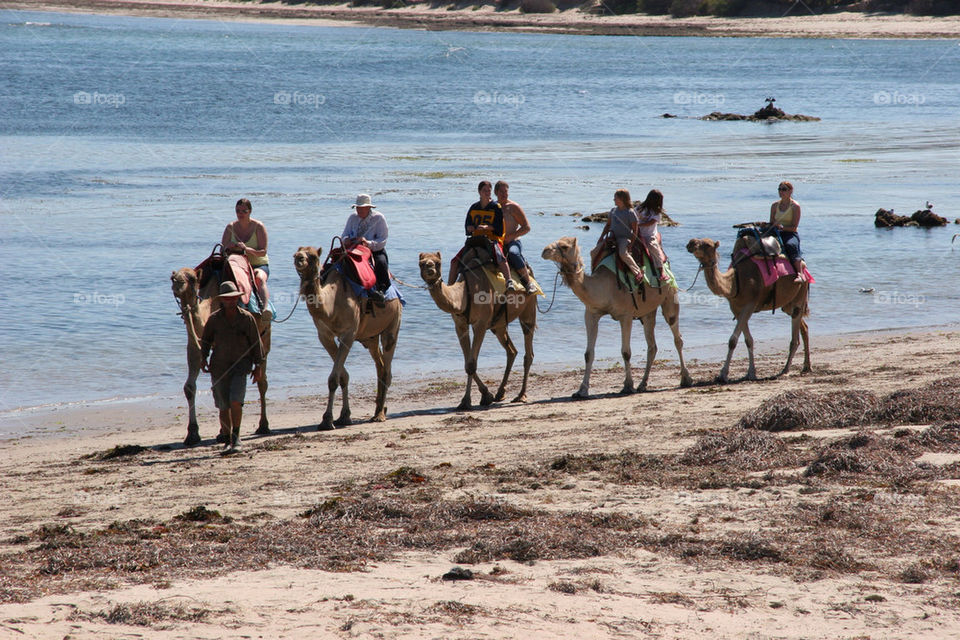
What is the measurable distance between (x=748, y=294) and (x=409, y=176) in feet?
78.5

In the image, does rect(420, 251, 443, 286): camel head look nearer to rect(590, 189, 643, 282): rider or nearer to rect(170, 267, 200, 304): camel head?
rect(590, 189, 643, 282): rider

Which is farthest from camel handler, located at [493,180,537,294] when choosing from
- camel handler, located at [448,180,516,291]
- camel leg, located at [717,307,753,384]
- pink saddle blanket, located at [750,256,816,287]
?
pink saddle blanket, located at [750,256,816,287]

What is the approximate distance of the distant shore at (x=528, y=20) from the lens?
103438 millimetres

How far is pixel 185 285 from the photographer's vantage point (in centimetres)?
1183

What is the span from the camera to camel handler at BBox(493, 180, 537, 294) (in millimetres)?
14523

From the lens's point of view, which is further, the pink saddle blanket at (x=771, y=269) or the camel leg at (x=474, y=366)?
the pink saddle blanket at (x=771, y=269)

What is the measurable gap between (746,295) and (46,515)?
990 cm

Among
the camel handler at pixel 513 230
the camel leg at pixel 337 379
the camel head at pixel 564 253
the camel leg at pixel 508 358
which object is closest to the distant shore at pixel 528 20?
the camel leg at pixel 508 358

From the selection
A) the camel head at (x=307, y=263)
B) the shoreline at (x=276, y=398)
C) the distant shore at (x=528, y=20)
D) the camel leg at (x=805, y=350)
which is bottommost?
the shoreline at (x=276, y=398)

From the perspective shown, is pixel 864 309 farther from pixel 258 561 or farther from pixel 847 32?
pixel 847 32

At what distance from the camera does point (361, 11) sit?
137375 mm

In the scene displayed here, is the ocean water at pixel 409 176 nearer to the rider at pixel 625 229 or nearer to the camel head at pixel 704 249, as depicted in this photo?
the camel head at pixel 704 249

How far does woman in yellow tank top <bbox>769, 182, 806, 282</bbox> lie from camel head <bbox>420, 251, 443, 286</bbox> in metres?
5.27

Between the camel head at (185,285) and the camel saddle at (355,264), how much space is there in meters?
1.80
